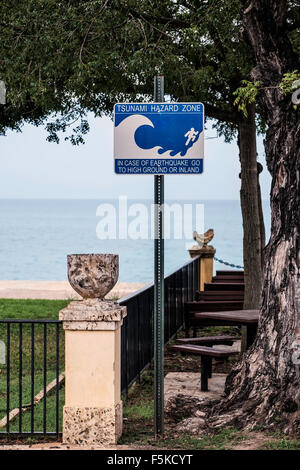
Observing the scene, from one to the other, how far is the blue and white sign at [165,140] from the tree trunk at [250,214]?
8.27m

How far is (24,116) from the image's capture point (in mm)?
18781

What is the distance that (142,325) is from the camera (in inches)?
453

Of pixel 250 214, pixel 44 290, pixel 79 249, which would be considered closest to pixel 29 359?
pixel 250 214

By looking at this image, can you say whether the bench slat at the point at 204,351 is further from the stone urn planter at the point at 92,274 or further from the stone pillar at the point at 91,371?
the stone urn planter at the point at 92,274

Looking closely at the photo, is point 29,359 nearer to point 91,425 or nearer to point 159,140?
point 91,425

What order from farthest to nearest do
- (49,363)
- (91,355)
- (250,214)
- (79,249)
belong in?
(79,249), (250,214), (49,363), (91,355)

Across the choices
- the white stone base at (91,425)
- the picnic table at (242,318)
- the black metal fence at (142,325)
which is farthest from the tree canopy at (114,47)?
the white stone base at (91,425)

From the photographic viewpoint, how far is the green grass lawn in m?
9.74

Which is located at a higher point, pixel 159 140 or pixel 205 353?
pixel 159 140

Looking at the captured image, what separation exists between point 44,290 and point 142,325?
43.9 feet

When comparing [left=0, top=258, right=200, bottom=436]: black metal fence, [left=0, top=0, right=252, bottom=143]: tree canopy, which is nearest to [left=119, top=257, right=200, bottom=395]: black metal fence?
[left=0, top=258, right=200, bottom=436]: black metal fence

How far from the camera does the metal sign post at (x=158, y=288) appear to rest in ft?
26.2

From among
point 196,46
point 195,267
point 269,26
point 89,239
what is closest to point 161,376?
point 269,26

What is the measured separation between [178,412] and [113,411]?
63.6 inches
